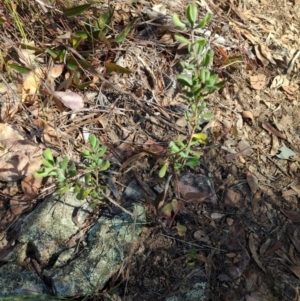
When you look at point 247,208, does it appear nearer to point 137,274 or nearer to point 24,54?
point 137,274

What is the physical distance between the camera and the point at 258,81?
2.70m

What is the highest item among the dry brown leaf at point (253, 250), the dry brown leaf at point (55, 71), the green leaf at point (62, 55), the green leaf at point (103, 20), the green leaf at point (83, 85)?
the green leaf at point (103, 20)

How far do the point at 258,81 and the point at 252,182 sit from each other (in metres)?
0.66

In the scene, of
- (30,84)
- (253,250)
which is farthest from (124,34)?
(253,250)

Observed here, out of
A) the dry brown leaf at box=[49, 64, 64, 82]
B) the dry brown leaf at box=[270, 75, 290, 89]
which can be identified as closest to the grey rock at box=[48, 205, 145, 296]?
the dry brown leaf at box=[49, 64, 64, 82]

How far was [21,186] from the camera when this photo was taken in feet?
7.22

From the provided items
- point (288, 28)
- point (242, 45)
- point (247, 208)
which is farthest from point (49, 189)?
point (288, 28)

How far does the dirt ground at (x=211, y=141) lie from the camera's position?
2086 mm

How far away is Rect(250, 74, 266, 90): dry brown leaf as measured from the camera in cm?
268

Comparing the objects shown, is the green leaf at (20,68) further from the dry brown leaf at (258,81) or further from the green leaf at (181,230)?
the dry brown leaf at (258,81)

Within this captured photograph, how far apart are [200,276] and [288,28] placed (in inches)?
68.0

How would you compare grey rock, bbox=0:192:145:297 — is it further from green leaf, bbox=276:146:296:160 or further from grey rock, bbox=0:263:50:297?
green leaf, bbox=276:146:296:160

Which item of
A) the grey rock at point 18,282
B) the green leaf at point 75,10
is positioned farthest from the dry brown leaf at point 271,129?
the grey rock at point 18,282

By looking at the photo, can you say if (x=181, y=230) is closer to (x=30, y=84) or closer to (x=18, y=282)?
(x=18, y=282)
